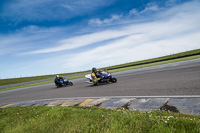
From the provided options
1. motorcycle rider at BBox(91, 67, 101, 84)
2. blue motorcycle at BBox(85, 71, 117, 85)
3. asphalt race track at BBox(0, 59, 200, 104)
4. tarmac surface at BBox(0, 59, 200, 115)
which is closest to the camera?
tarmac surface at BBox(0, 59, 200, 115)

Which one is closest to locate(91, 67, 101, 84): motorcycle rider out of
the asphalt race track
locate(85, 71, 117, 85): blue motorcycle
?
locate(85, 71, 117, 85): blue motorcycle

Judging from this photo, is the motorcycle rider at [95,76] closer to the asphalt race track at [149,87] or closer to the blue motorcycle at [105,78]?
the blue motorcycle at [105,78]

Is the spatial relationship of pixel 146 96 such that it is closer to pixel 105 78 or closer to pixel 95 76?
pixel 105 78

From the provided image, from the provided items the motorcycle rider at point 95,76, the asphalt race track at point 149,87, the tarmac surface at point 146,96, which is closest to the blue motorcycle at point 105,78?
the motorcycle rider at point 95,76

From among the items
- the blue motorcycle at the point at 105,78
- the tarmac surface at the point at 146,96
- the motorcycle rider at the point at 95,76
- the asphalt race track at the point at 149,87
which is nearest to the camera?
the tarmac surface at the point at 146,96

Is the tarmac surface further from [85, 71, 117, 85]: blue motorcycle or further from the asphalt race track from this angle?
[85, 71, 117, 85]: blue motorcycle

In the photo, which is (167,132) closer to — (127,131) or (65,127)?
(127,131)

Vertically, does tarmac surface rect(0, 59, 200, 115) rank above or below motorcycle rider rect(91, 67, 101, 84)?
below

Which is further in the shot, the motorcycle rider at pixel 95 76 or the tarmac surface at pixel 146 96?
the motorcycle rider at pixel 95 76

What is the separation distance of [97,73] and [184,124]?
10.7 metres

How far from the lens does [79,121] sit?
145 inches

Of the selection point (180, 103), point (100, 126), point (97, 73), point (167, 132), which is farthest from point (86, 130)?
point (97, 73)

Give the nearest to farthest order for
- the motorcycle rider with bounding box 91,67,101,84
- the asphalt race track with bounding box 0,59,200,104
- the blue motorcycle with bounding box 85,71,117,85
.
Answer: the asphalt race track with bounding box 0,59,200,104 → the blue motorcycle with bounding box 85,71,117,85 → the motorcycle rider with bounding box 91,67,101,84

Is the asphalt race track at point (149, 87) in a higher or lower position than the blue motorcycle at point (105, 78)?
lower
